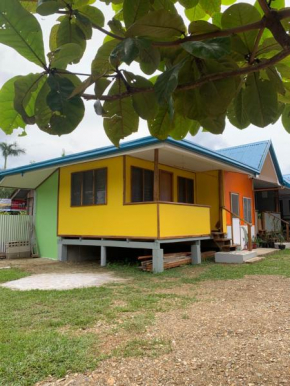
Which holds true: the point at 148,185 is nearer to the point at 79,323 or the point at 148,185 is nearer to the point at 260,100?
the point at 79,323

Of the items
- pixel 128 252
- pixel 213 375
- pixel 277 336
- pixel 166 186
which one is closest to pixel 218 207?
pixel 166 186

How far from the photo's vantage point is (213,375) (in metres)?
2.58

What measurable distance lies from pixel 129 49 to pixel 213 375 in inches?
102

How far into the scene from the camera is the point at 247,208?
13789 millimetres

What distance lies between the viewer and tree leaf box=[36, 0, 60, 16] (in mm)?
865

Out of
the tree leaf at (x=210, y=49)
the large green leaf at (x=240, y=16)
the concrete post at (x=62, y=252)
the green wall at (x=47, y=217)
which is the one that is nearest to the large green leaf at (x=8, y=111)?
the tree leaf at (x=210, y=49)

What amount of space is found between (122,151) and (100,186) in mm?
1594

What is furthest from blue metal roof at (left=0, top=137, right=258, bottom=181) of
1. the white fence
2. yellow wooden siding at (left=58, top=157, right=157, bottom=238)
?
the white fence

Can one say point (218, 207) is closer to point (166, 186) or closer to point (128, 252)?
point (166, 186)

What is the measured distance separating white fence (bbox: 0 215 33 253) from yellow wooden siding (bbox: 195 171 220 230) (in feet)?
22.4

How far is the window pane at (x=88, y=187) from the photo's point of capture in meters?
10.2

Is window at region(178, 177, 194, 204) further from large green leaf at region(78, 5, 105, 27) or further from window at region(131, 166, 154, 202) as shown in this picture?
large green leaf at region(78, 5, 105, 27)

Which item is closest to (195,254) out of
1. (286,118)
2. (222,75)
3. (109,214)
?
(109,214)

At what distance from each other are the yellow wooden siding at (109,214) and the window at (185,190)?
124 inches
